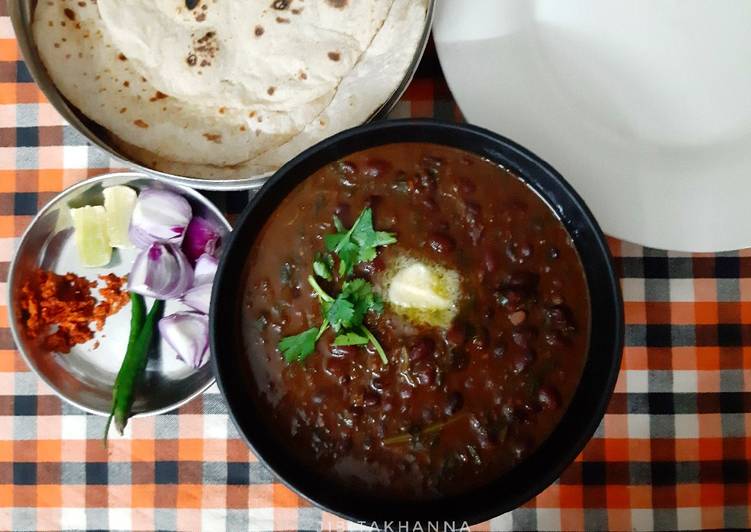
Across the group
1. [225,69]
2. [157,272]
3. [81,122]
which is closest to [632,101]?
[225,69]

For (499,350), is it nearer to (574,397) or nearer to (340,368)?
(574,397)

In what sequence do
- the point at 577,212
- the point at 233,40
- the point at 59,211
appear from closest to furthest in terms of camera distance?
the point at 577,212
the point at 233,40
the point at 59,211

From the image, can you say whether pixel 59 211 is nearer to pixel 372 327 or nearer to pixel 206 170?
pixel 206 170

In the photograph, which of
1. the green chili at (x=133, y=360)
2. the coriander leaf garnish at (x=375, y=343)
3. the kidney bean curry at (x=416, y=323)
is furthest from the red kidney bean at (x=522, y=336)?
the green chili at (x=133, y=360)

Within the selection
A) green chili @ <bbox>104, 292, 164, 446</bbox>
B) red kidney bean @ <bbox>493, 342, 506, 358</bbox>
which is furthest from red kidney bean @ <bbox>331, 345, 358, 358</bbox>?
green chili @ <bbox>104, 292, 164, 446</bbox>

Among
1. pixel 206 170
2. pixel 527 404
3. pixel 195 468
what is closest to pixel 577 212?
pixel 527 404

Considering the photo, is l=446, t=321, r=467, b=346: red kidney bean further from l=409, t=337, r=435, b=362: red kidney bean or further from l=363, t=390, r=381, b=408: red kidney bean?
l=363, t=390, r=381, b=408: red kidney bean
